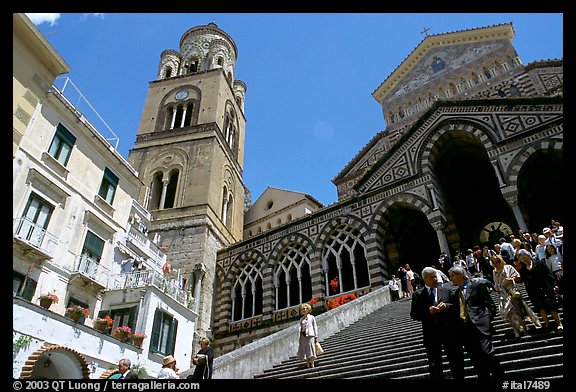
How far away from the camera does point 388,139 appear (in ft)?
95.6

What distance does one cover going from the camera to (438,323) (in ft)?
14.4

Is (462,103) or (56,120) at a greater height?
(462,103)

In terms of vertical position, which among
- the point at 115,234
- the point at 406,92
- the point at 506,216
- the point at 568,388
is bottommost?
the point at 568,388

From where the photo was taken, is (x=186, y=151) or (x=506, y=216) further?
(x=186, y=151)

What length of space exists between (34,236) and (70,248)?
1.57 m

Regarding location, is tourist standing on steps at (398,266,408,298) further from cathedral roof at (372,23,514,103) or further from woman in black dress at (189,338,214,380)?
cathedral roof at (372,23,514,103)

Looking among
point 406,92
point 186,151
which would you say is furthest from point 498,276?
point 406,92

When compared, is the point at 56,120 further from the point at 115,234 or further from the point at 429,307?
the point at 429,307

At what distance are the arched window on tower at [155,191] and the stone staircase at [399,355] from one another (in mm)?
19296

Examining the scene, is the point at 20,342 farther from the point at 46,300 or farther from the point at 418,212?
the point at 418,212

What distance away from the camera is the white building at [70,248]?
34.5ft

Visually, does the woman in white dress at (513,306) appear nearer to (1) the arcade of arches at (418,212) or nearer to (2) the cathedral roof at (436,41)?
(1) the arcade of arches at (418,212)

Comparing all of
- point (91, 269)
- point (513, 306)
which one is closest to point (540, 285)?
point (513, 306)

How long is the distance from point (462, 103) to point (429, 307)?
16.4m
